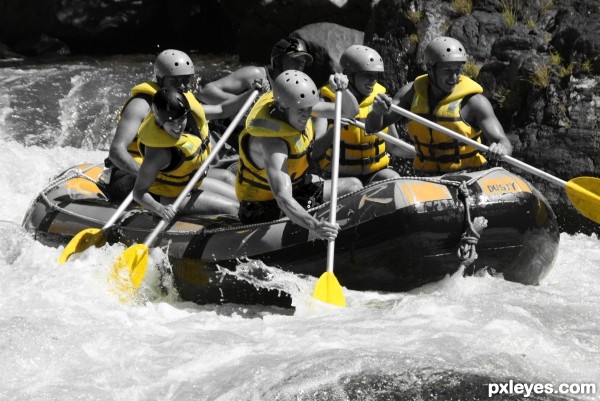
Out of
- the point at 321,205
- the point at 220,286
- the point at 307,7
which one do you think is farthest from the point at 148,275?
the point at 307,7

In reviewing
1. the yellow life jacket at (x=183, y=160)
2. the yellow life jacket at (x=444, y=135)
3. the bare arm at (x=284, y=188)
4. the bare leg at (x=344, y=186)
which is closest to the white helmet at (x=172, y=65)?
the yellow life jacket at (x=183, y=160)

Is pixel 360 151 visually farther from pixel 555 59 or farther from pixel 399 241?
pixel 555 59

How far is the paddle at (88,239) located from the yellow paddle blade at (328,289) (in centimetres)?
180

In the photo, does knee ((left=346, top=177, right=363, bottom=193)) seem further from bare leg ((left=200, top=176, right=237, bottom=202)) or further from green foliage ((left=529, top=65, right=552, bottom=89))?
green foliage ((left=529, top=65, right=552, bottom=89))

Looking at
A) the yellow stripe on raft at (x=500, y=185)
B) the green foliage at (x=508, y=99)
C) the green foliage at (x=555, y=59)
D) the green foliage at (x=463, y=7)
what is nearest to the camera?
the yellow stripe on raft at (x=500, y=185)

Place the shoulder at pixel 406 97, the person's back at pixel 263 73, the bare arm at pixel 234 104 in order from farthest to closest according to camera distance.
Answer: the bare arm at pixel 234 104
the person's back at pixel 263 73
the shoulder at pixel 406 97

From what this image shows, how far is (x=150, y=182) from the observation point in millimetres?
7203

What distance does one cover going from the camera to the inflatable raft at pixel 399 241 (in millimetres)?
6738

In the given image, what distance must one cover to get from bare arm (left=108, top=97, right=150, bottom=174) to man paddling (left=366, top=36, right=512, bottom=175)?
5.74 ft

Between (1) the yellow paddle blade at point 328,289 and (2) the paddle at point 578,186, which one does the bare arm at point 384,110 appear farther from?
(1) the yellow paddle blade at point 328,289

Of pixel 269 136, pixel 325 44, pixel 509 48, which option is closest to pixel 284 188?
pixel 269 136

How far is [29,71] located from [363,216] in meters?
10.8

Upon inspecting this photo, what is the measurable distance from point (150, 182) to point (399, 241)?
1815 millimetres

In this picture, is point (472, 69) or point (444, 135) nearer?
point (444, 135)
